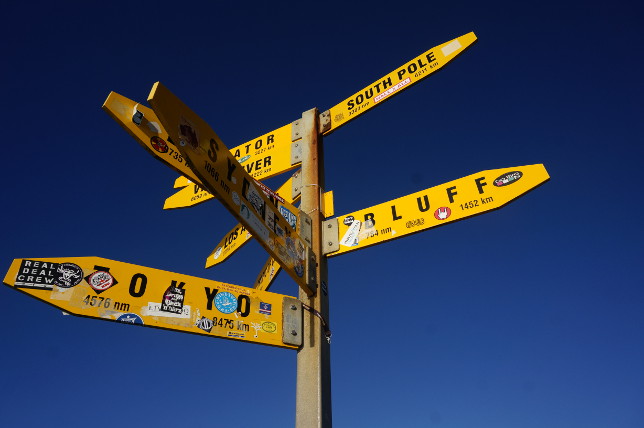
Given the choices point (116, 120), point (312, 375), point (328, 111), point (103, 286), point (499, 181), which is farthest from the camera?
point (328, 111)

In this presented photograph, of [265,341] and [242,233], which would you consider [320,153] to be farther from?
[265,341]

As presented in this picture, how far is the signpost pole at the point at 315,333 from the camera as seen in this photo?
3.17 meters

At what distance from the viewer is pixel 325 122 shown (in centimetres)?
482

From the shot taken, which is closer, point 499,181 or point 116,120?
point 116,120

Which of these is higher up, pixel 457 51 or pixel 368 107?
pixel 457 51

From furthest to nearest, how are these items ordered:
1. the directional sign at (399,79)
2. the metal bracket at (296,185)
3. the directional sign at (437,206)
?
the directional sign at (399,79), the metal bracket at (296,185), the directional sign at (437,206)

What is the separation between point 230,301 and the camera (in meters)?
3.36

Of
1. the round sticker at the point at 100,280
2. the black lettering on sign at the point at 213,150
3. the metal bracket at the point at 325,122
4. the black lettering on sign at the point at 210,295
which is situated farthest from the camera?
the metal bracket at the point at 325,122

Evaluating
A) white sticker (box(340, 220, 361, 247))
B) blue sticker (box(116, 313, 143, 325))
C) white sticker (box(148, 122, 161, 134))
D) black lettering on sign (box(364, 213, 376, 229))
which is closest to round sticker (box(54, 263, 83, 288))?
blue sticker (box(116, 313, 143, 325))

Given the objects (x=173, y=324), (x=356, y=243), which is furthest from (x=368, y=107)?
(x=173, y=324)

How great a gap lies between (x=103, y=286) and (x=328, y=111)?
9.14ft

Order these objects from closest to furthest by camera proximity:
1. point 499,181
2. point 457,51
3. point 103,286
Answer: point 103,286 → point 499,181 → point 457,51

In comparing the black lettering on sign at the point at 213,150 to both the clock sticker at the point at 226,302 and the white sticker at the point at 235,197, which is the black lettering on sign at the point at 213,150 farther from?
the clock sticker at the point at 226,302

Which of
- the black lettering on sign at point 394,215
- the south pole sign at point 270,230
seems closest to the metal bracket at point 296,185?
the south pole sign at point 270,230
